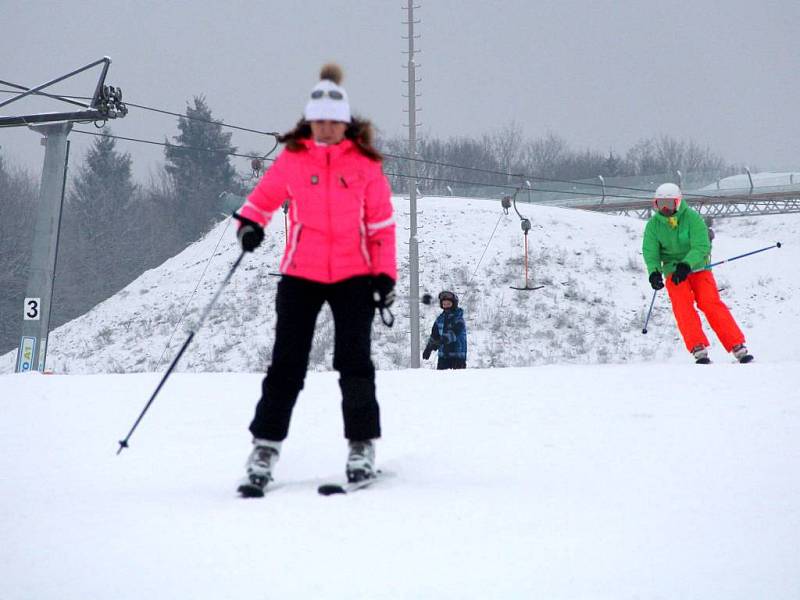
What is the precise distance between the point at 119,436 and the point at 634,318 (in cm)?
2080

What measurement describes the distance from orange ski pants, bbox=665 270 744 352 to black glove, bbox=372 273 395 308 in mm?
4924

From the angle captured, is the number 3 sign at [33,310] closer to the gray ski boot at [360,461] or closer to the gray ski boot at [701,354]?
the gray ski boot at [701,354]

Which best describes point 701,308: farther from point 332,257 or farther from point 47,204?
point 47,204

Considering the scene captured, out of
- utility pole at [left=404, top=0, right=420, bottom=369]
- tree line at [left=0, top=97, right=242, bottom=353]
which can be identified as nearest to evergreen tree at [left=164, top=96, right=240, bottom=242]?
tree line at [left=0, top=97, right=242, bottom=353]

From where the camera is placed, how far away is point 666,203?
8414 mm

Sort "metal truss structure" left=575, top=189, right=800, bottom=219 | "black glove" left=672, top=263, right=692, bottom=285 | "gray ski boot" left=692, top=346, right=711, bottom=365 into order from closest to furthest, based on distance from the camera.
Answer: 1. "black glove" left=672, top=263, right=692, bottom=285
2. "gray ski boot" left=692, top=346, right=711, bottom=365
3. "metal truss structure" left=575, top=189, right=800, bottom=219

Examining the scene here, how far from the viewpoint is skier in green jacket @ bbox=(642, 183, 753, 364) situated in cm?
829

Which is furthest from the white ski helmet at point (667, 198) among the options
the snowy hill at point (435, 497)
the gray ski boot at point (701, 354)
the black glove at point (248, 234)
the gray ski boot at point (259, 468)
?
the gray ski boot at point (259, 468)

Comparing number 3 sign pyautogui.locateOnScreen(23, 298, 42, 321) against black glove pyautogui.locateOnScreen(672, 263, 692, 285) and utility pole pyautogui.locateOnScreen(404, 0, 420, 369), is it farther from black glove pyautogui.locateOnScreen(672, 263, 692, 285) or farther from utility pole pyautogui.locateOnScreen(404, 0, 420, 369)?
black glove pyautogui.locateOnScreen(672, 263, 692, 285)

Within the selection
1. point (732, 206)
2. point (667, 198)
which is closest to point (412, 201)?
point (667, 198)

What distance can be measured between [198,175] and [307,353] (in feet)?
183

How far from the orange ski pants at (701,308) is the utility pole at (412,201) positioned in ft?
35.9

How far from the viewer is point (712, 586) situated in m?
2.87

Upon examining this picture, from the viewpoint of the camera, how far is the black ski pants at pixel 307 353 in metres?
4.07
